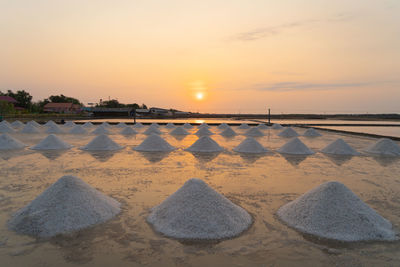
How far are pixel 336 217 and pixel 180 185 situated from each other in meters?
3.22

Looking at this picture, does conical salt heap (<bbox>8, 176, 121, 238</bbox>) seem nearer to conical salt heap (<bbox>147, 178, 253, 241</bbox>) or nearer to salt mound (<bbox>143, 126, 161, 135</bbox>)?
conical salt heap (<bbox>147, 178, 253, 241</bbox>)

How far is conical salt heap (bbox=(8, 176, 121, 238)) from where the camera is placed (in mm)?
3535

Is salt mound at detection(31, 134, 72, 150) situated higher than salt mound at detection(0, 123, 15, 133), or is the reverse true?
salt mound at detection(0, 123, 15, 133)

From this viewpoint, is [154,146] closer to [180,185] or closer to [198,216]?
[180,185]

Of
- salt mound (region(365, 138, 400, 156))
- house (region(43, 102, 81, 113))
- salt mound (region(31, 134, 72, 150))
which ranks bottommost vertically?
salt mound (region(365, 138, 400, 156))

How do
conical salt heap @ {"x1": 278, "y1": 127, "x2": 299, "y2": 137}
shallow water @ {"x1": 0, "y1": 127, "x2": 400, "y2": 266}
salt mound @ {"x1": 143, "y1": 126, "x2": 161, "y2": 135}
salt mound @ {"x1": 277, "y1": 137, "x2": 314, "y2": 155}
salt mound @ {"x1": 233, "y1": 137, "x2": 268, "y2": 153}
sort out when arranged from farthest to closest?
salt mound @ {"x1": 143, "y1": 126, "x2": 161, "y2": 135} → conical salt heap @ {"x1": 278, "y1": 127, "x2": 299, "y2": 137} → salt mound @ {"x1": 233, "y1": 137, "x2": 268, "y2": 153} → salt mound @ {"x1": 277, "y1": 137, "x2": 314, "y2": 155} → shallow water @ {"x1": 0, "y1": 127, "x2": 400, "y2": 266}

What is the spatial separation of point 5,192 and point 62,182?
198 centimetres

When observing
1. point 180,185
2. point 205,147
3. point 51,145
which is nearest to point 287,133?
point 205,147

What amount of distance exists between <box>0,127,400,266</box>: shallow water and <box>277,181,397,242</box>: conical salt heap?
17cm

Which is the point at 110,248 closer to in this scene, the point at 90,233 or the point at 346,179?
the point at 90,233

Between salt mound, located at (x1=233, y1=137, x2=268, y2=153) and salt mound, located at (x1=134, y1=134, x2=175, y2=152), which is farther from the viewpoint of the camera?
salt mound, located at (x1=134, y1=134, x2=175, y2=152)

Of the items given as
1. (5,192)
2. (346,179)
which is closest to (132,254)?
(5,192)

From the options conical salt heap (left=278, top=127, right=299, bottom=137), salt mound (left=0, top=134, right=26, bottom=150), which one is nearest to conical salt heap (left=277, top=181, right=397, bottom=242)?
salt mound (left=0, top=134, right=26, bottom=150)

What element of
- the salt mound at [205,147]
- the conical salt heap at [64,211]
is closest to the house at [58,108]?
the salt mound at [205,147]
